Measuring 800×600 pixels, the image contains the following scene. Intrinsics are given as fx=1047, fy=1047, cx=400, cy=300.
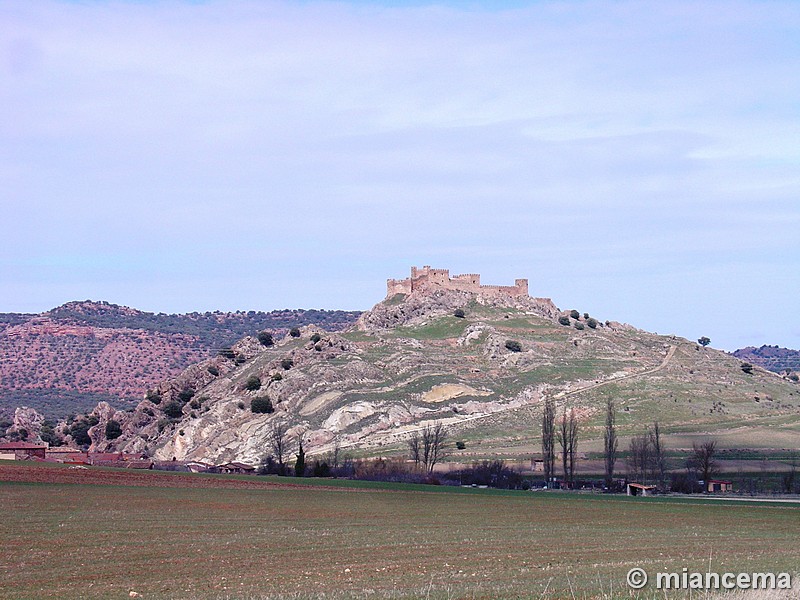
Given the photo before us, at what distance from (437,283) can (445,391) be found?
47.0m

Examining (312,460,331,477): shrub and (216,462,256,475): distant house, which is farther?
(216,462,256,475): distant house

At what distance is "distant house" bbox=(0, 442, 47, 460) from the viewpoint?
96556mm

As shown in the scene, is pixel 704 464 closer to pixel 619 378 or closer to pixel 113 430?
pixel 619 378

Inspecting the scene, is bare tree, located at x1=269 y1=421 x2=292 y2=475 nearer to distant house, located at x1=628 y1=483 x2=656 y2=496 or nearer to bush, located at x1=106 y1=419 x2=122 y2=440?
bush, located at x1=106 y1=419 x2=122 y2=440

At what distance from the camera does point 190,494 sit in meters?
59.4

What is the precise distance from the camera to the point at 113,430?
141m

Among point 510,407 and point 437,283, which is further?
point 437,283

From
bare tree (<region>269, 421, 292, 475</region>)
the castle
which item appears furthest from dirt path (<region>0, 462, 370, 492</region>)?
the castle

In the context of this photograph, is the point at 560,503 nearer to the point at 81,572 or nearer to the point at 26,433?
the point at 81,572

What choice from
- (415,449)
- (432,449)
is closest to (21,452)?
(415,449)

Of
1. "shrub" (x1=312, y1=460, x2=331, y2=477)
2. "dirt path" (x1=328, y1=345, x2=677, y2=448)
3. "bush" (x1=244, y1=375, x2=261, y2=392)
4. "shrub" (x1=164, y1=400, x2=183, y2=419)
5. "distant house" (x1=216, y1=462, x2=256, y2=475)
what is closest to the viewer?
"shrub" (x1=312, y1=460, x2=331, y2=477)

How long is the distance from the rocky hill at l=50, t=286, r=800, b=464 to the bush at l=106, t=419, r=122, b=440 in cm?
66

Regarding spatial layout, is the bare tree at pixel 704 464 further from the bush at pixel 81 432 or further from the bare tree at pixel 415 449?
the bush at pixel 81 432

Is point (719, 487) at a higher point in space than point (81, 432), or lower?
lower
